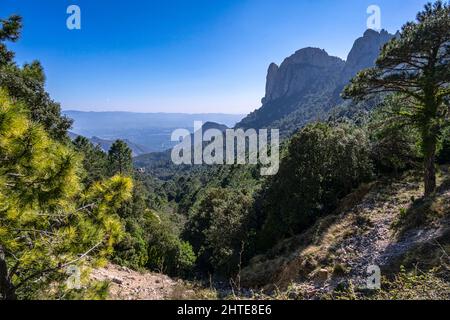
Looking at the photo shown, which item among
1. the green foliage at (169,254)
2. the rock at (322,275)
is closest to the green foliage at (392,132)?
the rock at (322,275)

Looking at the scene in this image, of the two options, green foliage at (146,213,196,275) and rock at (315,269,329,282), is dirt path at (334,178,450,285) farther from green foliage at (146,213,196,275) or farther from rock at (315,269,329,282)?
green foliage at (146,213,196,275)

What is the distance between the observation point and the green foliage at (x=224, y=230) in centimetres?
1972

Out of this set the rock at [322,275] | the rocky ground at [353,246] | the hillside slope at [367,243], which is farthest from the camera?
the rock at [322,275]

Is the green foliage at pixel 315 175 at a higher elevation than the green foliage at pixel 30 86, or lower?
lower

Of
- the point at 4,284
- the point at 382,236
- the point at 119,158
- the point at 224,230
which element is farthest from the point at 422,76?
the point at 119,158

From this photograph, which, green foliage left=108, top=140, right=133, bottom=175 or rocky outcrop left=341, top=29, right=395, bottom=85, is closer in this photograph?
green foliage left=108, top=140, right=133, bottom=175

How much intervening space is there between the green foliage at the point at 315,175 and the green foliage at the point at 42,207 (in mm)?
15308

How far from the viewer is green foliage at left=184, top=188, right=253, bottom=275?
19.7m

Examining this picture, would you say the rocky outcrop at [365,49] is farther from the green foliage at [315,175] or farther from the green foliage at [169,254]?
the green foliage at [169,254]

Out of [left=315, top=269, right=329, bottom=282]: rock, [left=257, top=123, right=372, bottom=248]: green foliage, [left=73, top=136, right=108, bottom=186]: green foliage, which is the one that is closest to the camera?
[left=315, top=269, right=329, bottom=282]: rock

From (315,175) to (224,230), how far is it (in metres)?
7.10

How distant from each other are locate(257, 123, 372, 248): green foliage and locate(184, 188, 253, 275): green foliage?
2.42 metres

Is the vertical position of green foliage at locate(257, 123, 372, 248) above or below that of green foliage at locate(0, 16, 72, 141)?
below

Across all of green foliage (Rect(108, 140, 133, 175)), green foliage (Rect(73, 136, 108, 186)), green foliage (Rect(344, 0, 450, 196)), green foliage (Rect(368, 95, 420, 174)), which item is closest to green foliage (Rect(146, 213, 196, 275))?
green foliage (Rect(73, 136, 108, 186))
